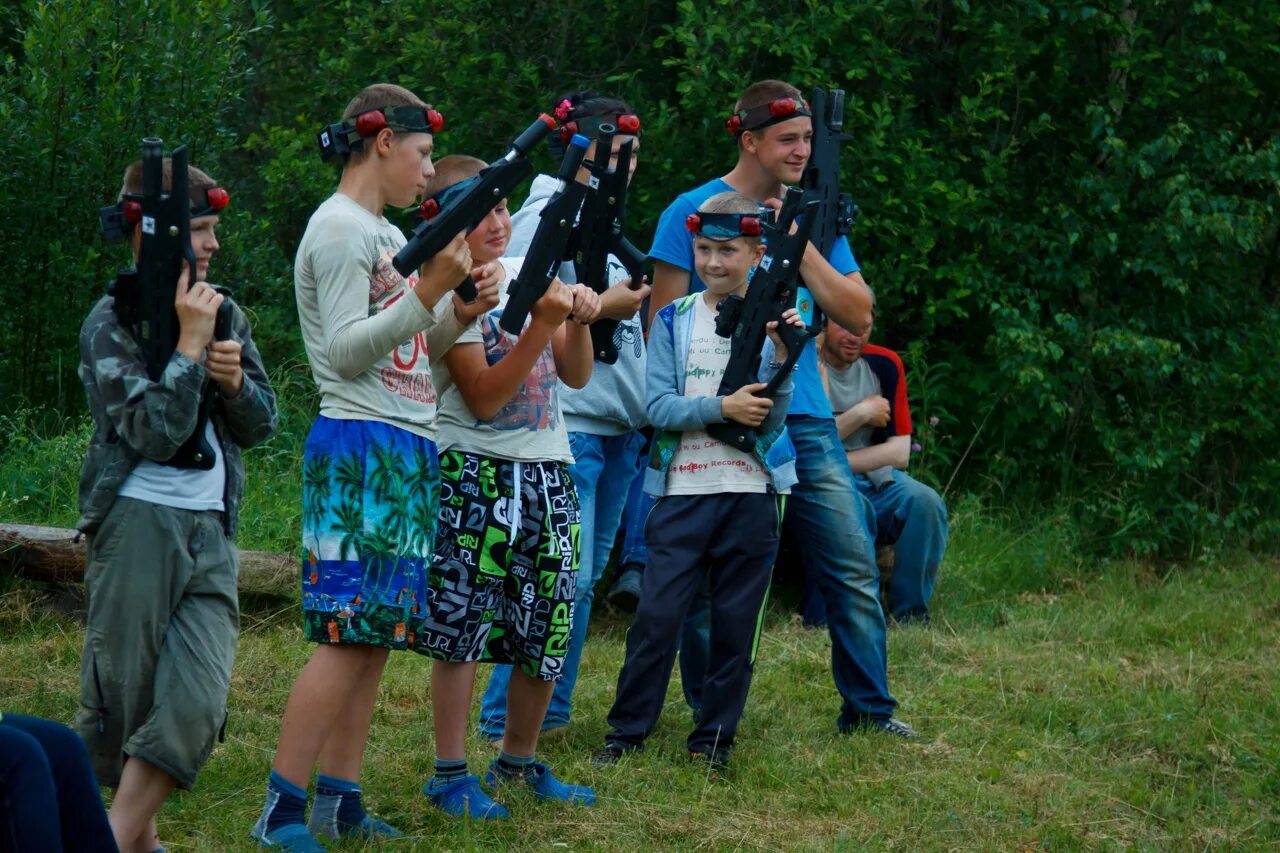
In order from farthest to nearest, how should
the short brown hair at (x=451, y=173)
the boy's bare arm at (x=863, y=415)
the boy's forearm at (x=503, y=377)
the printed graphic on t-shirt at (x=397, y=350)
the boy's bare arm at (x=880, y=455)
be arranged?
the boy's bare arm at (x=880, y=455), the boy's bare arm at (x=863, y=415), the short brown hair at (x=451, y=173), the boy's forearm at (x=503, y=377), the printed graphic on t-shirt at (x=397, y=350)

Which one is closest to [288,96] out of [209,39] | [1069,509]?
[209,39]

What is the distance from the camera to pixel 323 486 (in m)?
4.01

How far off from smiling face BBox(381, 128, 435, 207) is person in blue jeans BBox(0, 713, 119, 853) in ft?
5.42

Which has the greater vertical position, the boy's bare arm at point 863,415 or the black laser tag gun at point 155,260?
the black laser tag gun at point 155,260

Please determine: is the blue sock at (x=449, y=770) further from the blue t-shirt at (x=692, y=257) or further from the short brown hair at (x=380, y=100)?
the short brown hair at (x=380, y=100)

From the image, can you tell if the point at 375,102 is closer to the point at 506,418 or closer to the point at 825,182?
the point at 506,418

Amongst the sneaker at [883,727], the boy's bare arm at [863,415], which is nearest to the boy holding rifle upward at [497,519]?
the sneaker at [883,727]

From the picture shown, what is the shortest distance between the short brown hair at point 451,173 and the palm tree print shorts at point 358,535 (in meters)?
0.87

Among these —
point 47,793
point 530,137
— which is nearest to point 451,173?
point 530,137

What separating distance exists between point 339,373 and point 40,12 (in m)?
5.24

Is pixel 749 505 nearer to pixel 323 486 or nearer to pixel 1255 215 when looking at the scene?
pixel 323 486

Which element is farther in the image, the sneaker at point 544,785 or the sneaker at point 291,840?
the sneaker at point 544,785

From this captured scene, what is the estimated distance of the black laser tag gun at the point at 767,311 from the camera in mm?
5094

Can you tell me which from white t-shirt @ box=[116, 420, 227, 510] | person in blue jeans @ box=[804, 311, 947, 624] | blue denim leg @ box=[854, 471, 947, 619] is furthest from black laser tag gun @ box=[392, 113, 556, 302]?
blue denim leg @ box=[854, 471, 947, 619]
